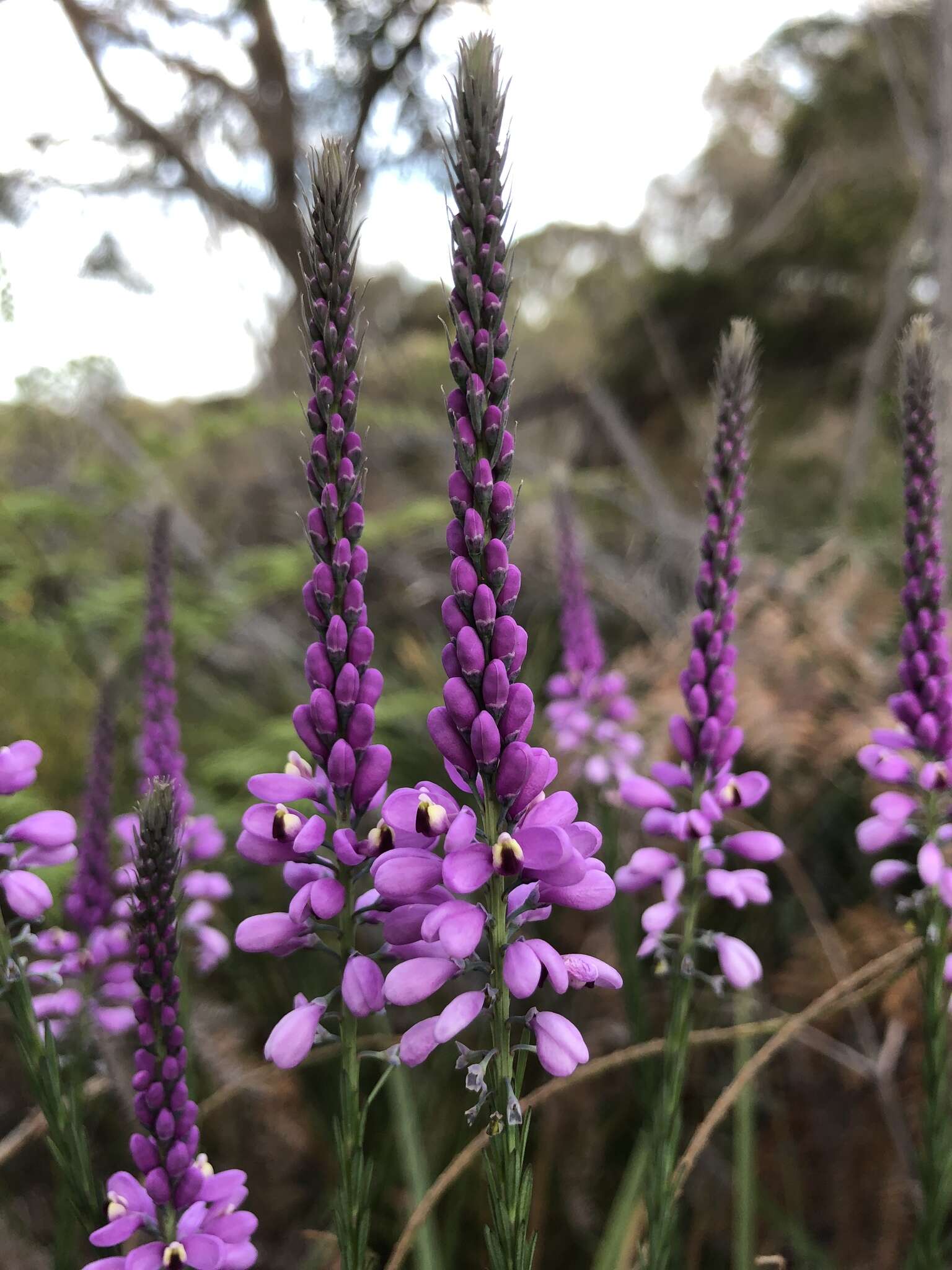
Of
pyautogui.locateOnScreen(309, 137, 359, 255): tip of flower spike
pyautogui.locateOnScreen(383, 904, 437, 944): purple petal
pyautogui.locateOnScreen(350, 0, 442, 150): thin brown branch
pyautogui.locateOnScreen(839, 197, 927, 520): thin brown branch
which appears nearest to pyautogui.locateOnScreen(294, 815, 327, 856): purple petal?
pyautogui.locateOnScreen(383, 904, 437, 944): purple petal

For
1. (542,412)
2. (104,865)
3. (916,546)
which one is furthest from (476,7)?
(104,865)

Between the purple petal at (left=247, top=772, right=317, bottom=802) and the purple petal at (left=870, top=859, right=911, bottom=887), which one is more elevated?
the purple petal at (left=247, top=772, right=317, bottom=802)

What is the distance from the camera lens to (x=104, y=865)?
170 cm

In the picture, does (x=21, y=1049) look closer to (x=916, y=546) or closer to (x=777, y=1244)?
(x=916, y=546)

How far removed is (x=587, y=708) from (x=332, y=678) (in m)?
2.11

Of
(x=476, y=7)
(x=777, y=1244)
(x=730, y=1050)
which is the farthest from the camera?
(x=476, y=7)

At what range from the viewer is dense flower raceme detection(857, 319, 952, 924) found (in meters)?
1.55

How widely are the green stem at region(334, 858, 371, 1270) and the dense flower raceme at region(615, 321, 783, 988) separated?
0.64m

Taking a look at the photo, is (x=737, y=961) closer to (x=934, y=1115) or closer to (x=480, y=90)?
(x=934, y=1115)

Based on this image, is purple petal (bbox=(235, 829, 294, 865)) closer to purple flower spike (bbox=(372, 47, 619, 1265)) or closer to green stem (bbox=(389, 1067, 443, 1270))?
purple flower spike (bbox=(372, 47, 619, 1265))

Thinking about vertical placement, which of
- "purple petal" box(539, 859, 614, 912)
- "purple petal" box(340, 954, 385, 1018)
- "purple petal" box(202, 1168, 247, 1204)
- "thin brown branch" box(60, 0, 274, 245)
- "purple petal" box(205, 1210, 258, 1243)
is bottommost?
"purple petal" box(205, 1210, 258, 1243)

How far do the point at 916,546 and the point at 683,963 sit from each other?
2.94 ft

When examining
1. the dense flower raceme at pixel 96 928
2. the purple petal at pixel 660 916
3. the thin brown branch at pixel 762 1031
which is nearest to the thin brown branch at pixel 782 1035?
the thin brown branch at pixel 762 1031

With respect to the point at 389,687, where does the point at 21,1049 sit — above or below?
above
